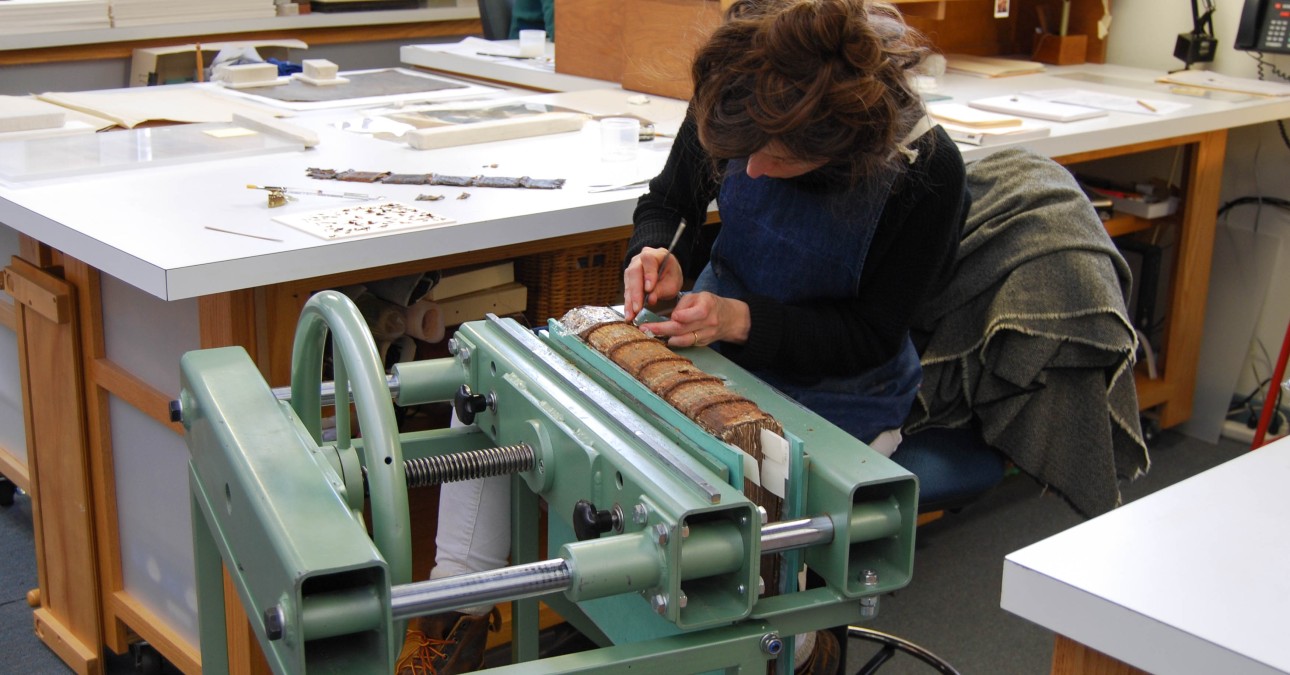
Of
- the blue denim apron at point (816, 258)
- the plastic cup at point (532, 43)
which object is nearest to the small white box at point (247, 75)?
the plastic cup at point (532, 43)

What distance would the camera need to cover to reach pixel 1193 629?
736mm

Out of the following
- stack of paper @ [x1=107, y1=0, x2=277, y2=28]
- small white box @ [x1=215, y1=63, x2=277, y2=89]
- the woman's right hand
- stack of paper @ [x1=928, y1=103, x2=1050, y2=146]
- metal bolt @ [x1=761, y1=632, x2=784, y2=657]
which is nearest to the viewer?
metal bolt @ [x1=761, y1=632, x2=784, y2=657]

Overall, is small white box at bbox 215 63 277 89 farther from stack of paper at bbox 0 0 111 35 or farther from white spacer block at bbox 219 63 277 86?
stack of paper at bbox 0 0 111 35

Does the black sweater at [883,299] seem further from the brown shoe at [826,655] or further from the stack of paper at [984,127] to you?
the stack of paper at [984,127]

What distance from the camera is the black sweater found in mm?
1439

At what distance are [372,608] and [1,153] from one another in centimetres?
143

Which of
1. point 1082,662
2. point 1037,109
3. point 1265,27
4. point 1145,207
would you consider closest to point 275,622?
point 1082,662

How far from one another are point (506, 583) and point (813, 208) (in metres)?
0.75

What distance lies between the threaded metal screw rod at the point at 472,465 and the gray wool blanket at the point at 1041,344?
2.30 feet

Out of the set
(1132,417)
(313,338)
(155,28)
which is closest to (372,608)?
(313,338)

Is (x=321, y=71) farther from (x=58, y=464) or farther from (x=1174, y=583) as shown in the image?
(x=1174, y=583)

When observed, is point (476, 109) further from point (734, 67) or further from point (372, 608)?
point (372, 608)

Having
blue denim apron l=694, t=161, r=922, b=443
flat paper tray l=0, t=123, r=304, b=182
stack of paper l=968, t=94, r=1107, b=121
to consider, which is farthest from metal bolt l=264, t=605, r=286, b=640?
stack of paper l=968, t=94, r=1107, b=121

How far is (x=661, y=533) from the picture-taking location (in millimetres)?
902
